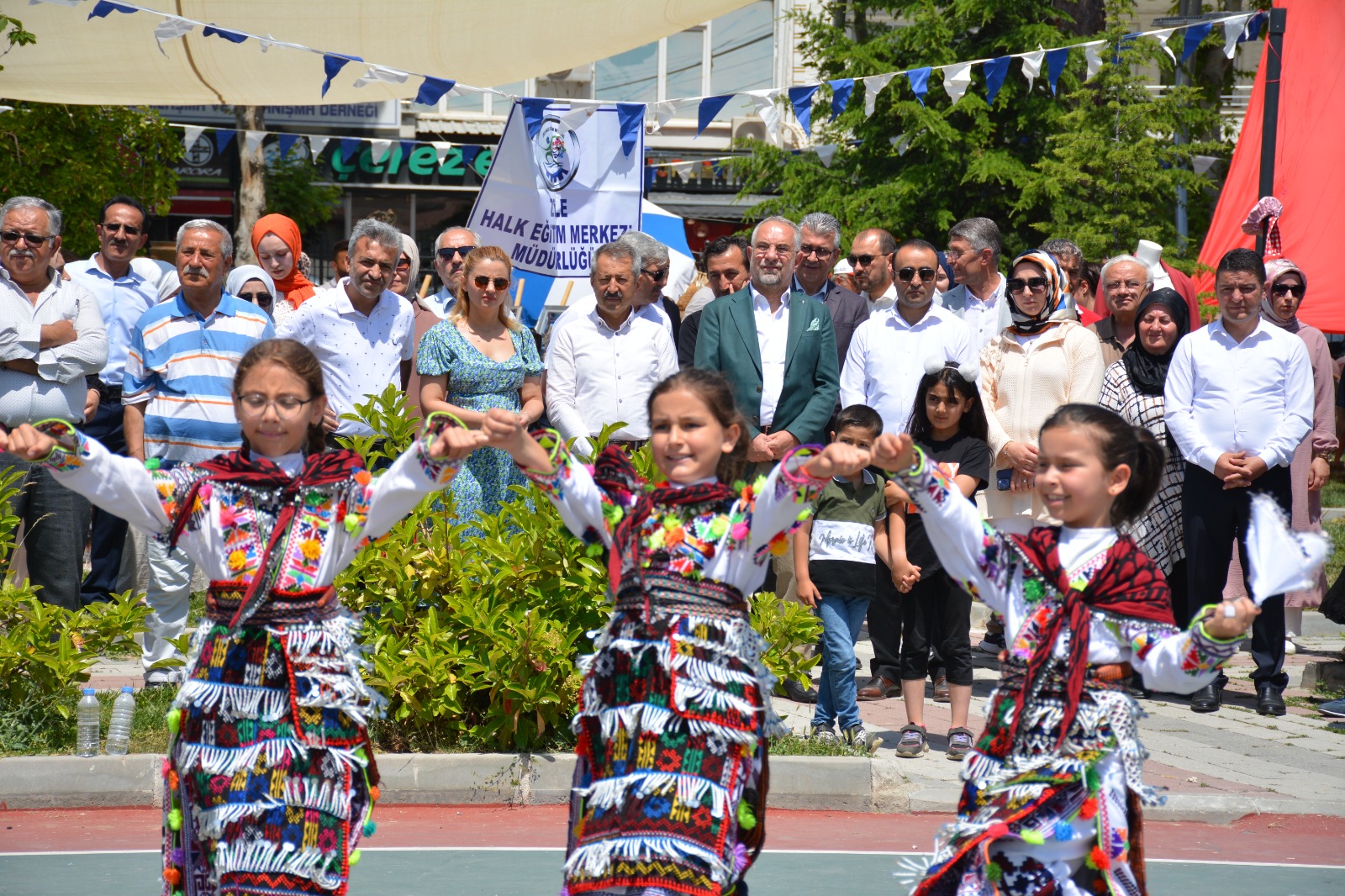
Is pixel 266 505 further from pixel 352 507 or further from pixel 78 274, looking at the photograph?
pixel 78 274

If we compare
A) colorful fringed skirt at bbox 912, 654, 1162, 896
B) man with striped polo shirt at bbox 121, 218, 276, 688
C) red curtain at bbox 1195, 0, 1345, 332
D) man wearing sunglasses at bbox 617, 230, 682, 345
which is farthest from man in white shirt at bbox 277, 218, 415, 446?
red curtain at bbox 1195, 0, 1345, 332

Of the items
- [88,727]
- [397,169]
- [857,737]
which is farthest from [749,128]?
[88,727]

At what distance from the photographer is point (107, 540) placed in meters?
8.72

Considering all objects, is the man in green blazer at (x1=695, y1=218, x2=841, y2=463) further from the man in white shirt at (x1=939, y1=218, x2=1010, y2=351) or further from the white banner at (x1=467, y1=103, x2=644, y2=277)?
the white banner at (x1=467, y1=103, x2=644, y2=277)

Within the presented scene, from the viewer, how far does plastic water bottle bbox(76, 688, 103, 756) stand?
6305 millimetres

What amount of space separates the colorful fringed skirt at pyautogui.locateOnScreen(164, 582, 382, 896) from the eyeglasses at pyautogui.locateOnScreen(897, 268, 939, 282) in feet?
15.5

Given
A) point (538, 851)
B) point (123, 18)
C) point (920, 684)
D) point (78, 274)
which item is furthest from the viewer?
point (123, 18)

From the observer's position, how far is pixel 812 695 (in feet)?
26.4

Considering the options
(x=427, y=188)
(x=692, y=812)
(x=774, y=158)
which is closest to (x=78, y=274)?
(x=692, y=812)

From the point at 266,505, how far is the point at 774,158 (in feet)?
54.8

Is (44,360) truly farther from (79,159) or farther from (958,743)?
(79,159)

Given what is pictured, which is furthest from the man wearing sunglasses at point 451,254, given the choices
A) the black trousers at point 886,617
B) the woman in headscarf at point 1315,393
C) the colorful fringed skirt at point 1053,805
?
the colorful fringed skirt at point 1053,805

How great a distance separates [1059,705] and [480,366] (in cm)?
432

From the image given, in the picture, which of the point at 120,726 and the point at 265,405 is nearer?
the point at 265,405
